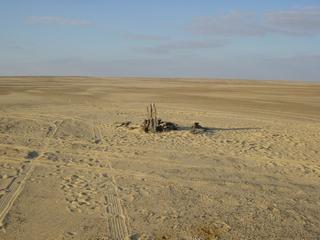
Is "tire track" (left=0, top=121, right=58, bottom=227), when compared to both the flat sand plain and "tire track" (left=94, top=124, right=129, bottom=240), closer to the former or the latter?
the flat sand plain

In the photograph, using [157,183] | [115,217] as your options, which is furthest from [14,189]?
[157,183]

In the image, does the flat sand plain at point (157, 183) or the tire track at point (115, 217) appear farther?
the flat sand plain at point (157, 183)

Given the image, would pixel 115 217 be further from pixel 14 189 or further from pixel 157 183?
pixel 14 189

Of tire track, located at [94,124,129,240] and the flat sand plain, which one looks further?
the flat sand plain

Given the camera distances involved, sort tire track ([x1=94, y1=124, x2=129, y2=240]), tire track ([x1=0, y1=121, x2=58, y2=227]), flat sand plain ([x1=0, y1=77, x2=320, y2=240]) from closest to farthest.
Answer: tire track ([x1=94, y1=124, x2=129, y2=240])
flat sand plain ([x1=0, y1=77, x2=320, y2=240])
tire track ([x1=0, y1=121, x2=58, y2=227])

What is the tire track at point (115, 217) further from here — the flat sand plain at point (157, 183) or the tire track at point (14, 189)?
the tire track at point (14, 189)

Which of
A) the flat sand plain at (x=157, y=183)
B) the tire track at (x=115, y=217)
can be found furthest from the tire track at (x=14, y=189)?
the tire track at (x=115, y=217)

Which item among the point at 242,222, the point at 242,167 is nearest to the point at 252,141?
the point at 242,167

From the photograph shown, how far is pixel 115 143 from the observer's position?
13562 mm

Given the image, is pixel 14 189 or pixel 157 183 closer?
pixel 14 189

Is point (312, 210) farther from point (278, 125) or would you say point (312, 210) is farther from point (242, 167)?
point (278, 125)

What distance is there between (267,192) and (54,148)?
6.37m

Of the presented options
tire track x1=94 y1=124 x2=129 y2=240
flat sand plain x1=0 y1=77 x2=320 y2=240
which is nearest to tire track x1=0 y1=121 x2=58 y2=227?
Result: flat sand plain x1=0 y1=77 x2=320 y2=240

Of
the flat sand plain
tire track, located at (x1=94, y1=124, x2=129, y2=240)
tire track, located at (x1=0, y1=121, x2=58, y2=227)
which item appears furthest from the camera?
tire track, located at (x1=0, y1=121, x2=58, y2=227)
